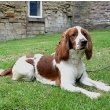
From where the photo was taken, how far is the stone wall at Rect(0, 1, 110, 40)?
17328mm

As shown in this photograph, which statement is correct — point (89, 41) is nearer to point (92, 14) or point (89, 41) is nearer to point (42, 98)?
point (42, 98)

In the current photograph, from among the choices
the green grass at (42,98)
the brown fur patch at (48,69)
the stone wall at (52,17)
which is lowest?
the stone wall at (52,17)

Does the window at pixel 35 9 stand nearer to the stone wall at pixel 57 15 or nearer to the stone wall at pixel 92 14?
the stone wall at pixel 57 15

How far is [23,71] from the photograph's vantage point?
22.1 ft

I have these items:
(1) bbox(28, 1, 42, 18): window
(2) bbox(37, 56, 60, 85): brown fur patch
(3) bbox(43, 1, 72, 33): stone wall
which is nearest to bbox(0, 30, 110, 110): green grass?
(2) bbox(37, 56, 60, 85): brown fur patch

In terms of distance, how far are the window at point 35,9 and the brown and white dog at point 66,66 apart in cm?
1166

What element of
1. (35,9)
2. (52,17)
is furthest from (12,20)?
(52,17)

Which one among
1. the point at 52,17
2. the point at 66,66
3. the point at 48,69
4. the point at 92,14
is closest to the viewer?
the point at 66,66

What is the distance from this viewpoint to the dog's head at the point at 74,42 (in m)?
5.94

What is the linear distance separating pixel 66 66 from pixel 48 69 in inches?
14.2

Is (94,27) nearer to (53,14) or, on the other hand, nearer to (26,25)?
(53,14)

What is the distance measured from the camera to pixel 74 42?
5980 mm

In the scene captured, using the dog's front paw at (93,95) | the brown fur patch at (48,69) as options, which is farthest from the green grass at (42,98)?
the brown fur patch at (48,69)

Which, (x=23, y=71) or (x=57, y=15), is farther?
(x=57, y=15)
